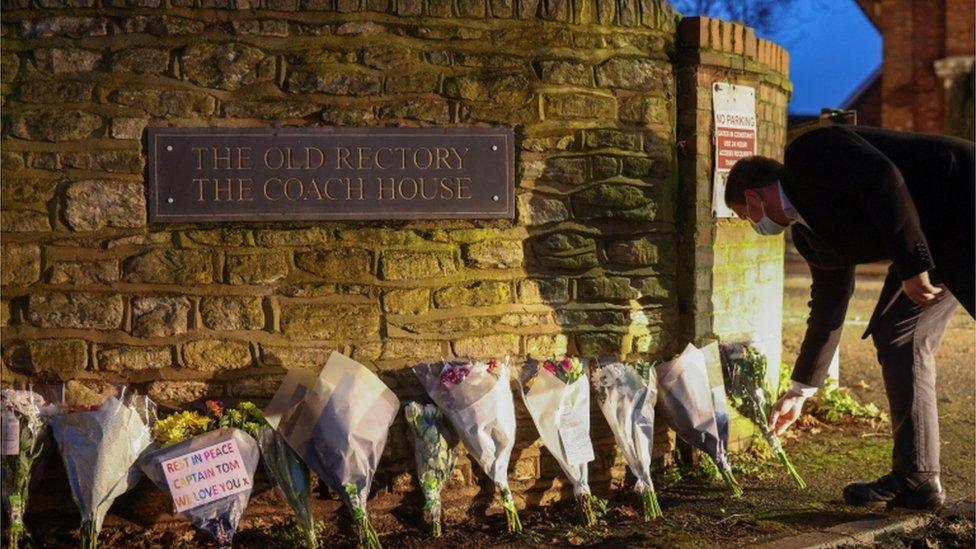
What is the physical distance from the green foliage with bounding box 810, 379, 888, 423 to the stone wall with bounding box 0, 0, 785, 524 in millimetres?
1960

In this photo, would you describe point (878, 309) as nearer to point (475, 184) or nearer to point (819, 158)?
point (819, 158)

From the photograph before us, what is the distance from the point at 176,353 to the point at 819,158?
2640 millimetres

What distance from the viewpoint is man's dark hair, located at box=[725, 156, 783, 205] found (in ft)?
13.9

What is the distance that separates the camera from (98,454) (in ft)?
12.6

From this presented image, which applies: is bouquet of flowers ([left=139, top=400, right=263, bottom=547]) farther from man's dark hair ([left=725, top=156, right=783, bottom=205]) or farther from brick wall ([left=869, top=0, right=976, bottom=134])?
brick wall ([left=869, top=0, right=976, bottom=134])

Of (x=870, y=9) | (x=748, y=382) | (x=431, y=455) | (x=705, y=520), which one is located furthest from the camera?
(x=870, y=9)

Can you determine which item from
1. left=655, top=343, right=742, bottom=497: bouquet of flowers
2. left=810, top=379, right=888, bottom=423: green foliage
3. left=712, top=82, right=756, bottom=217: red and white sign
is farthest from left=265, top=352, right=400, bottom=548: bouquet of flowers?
left=810, top=379, right=888, bottom=423: green foliage

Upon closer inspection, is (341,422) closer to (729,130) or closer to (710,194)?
(710,194)

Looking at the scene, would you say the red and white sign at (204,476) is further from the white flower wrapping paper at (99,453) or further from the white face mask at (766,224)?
the white face mask at (766,224)

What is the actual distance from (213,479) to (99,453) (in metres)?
0.42

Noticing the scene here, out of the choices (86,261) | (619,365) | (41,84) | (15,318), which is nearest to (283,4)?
(41,84)

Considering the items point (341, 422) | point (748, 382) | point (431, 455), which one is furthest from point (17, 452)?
point (748, 382)

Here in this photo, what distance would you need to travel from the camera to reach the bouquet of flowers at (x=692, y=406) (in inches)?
182

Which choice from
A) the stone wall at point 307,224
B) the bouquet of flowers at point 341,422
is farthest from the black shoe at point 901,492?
the bouquet of flowers at point 341,422
